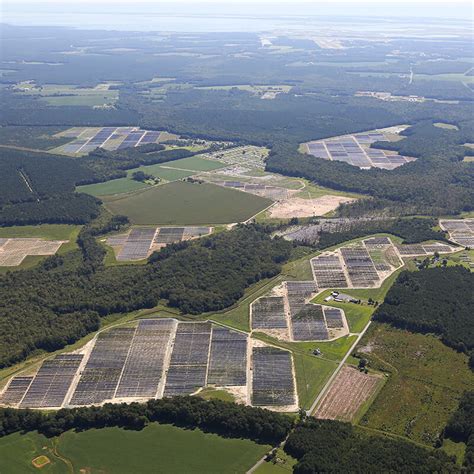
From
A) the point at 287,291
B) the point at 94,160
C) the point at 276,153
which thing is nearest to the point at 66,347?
the point at 287,291

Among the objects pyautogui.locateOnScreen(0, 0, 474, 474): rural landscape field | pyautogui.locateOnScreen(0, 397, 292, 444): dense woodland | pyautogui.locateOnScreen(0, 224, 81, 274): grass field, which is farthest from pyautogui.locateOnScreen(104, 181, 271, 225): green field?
pyautogui.locateOnScreen(0, 397, 292, 444): dense woodland

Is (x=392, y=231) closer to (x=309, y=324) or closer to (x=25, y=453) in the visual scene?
(x=309, y=324)

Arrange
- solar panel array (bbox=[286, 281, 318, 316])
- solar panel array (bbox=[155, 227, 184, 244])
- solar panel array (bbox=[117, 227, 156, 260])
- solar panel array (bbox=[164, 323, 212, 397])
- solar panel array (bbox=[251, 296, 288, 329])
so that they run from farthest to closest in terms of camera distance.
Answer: solar panel array (bbox=[155, 227, 184, 244])
solar panel array (bbox=[117, 227, 156, 260])
solar panel array (bbox=[286, 281, 318, 316])
solar panel array (bbox=[251, 296, 288, 329])
solar panel array (bbox=[164, 323, 212, 397])

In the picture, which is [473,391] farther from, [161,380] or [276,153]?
[276,153]

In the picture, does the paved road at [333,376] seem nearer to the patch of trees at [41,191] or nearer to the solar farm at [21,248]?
the solar farm at [21,248]

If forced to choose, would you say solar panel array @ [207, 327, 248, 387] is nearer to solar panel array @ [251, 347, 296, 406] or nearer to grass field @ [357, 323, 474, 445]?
solar panel array @ [251, 347, 296, 406]

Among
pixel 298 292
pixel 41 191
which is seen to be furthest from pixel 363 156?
pixel 298 292
